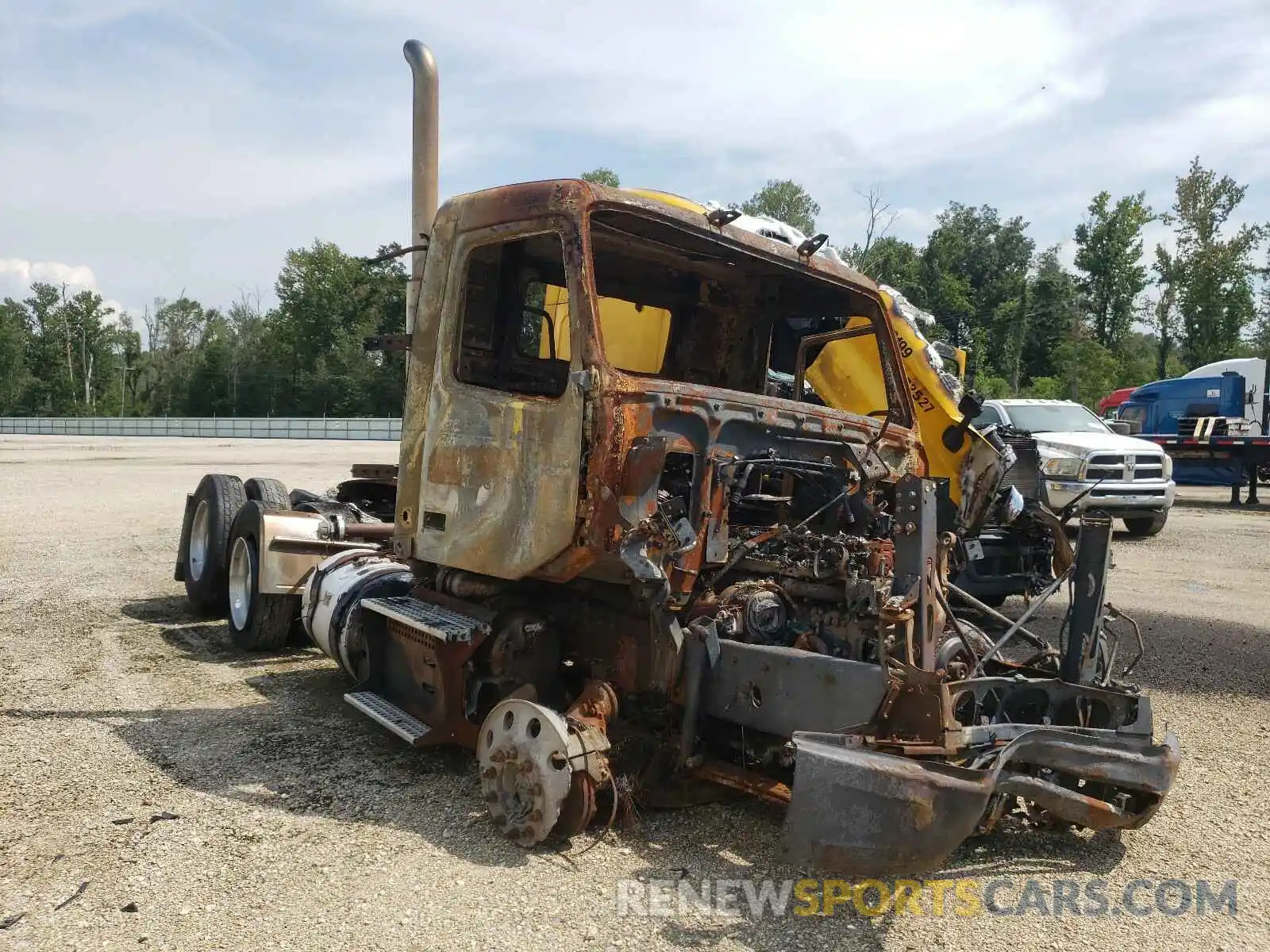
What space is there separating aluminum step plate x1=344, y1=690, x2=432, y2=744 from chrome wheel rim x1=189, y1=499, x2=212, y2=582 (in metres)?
3.30

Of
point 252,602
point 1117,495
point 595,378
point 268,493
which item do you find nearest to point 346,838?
point 595,378

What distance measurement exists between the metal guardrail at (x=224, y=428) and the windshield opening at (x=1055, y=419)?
104 ft

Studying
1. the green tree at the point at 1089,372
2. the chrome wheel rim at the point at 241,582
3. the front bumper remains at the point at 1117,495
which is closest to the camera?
the chrome wheel rim at the point at 241,582

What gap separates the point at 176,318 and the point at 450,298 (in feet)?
299

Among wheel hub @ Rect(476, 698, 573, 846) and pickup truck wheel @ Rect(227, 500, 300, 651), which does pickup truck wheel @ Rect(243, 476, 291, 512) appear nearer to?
pickup truck wheel @ Rect(227, 500, 300, 651)

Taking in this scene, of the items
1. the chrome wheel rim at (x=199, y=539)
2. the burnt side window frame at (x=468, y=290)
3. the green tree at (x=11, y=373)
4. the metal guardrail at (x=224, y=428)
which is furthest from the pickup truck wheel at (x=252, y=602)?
the green tree at (x=11, y=373)

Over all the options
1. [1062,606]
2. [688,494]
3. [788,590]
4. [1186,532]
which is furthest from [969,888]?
[1186,532]

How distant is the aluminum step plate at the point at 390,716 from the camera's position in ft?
14.1

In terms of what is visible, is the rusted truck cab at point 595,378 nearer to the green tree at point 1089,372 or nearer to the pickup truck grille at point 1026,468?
the pickup truck grille at point 1026,468

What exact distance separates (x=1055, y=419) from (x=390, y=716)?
1293cm

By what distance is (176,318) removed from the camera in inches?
3386

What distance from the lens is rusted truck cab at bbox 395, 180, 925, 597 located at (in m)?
3.68

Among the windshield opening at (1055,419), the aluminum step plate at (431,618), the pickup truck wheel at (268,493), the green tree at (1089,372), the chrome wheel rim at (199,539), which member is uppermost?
the green tree at (1089,372)

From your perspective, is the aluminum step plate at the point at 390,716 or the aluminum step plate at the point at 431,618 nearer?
the aluminum step plate at the point at 431,618
